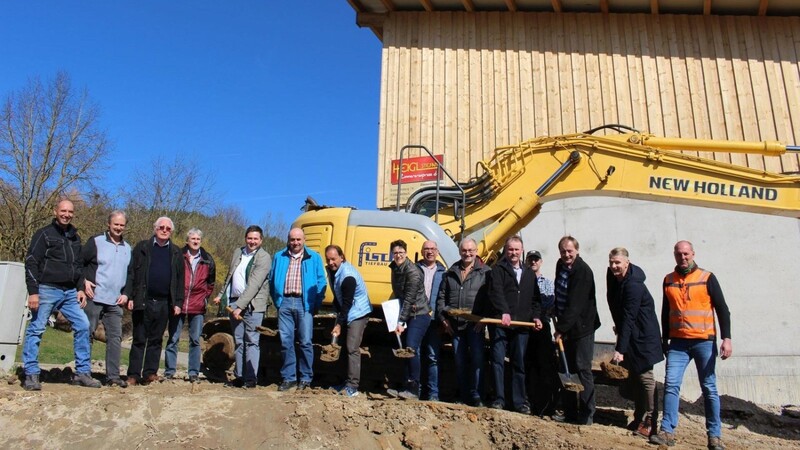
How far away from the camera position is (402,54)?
1427 centimetres

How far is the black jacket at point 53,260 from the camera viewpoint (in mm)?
5586

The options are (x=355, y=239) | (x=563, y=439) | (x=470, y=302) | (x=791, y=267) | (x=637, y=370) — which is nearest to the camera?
(x=563, y=439)

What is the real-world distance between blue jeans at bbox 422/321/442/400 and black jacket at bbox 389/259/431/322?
0.23 m

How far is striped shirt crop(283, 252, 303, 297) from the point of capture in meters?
6.26

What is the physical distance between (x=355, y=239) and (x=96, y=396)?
10.6 ft

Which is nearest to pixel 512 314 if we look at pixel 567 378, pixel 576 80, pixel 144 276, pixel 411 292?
Result: pixel 567 378

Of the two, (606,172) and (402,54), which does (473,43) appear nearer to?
(402,54)

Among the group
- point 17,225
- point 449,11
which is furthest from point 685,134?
point 17,225

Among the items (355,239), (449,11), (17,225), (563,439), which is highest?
(449,11)

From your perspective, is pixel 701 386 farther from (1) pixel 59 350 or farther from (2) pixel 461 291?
(1) pixel 59 350

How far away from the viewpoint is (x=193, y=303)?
6.54 meters

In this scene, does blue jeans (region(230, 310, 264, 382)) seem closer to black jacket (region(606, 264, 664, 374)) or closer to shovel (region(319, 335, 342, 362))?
shovel (region(319, 335, 342, 362))

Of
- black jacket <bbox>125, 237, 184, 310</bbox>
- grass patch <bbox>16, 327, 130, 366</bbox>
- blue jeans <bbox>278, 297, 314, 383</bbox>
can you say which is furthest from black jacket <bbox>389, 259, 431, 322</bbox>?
grass patch <bbox>16, 327, 130, 366</bbox>

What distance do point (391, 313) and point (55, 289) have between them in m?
3.20
